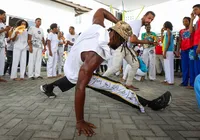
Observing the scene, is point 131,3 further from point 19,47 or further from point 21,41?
point 19,47

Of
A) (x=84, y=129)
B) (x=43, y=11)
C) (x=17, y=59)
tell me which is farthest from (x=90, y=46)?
(x=43, y=11)

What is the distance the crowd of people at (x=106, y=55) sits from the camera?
6.14 ft

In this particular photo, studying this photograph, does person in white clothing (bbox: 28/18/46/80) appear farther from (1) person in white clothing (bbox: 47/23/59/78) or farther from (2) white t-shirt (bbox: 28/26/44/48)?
(1) person in white clothing (bbox: 47/23/59/78)

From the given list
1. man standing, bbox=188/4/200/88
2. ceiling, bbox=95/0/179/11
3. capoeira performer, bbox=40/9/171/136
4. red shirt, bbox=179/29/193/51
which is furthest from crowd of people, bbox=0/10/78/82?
ceiling, bbox=95/0/179/11

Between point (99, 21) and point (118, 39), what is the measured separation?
1.63 feet

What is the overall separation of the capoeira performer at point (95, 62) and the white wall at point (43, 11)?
831 centimetres

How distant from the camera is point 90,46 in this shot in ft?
6.25

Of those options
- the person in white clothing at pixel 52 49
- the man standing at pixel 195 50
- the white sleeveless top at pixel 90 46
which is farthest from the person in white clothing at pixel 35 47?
the man standing at pixel 195 50

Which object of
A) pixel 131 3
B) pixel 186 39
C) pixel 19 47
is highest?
pixel 131 3

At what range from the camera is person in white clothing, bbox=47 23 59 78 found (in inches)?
264

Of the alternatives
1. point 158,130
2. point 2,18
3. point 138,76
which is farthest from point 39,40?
point 158,130

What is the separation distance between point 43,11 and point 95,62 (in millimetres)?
9825

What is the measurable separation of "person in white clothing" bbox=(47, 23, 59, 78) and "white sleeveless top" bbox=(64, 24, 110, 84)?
453 cm

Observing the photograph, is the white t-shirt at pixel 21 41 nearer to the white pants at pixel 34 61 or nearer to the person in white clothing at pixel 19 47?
the person in white clothing at pixel 19 47
